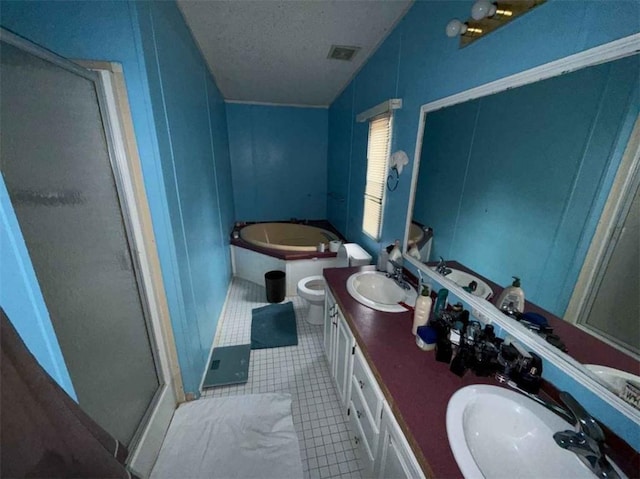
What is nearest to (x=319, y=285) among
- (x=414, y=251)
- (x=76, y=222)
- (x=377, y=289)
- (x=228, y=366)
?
(x=377, y=289)

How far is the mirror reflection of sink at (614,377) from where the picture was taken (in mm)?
613

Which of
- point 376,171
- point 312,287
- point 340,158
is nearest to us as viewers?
point 376,171

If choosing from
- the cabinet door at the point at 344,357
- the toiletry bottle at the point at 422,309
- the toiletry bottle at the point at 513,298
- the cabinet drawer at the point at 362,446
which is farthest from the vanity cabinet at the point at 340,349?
the toiletry bottle at the point at 513,298

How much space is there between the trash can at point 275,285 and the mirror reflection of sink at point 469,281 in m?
1.85

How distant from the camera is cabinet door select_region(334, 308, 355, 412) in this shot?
4.21ft

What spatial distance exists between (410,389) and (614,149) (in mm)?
901

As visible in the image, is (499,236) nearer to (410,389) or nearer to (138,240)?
(410,389)

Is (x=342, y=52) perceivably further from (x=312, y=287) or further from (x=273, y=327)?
(x=273, y=327)

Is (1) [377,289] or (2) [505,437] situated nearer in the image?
(2) [505,437]

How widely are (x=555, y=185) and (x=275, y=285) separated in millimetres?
2392

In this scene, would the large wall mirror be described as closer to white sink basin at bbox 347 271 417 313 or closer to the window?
white sink basin at bbox 347 271 417 313

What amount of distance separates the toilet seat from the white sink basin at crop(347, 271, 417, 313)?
2.26ft

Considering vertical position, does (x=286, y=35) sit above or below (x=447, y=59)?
above

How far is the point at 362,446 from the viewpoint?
1181 mm
